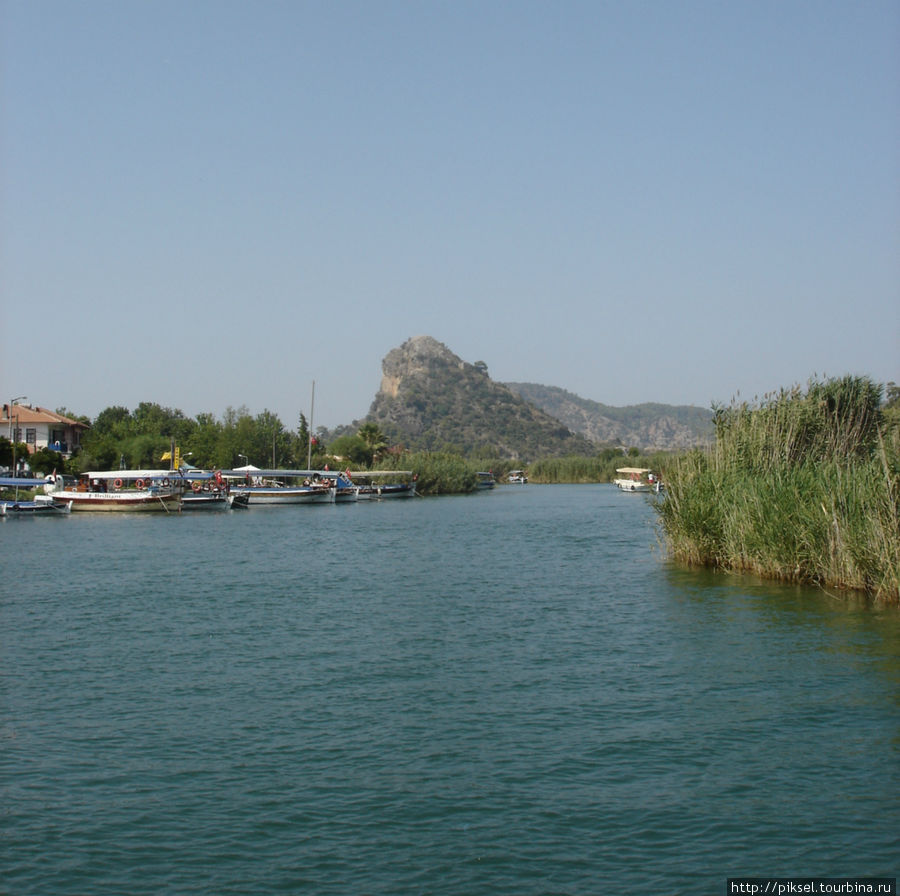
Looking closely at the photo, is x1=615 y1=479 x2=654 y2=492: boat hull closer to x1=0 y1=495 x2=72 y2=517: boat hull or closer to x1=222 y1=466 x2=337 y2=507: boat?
x1=222 y1=466 x2=337 y2=507: boat

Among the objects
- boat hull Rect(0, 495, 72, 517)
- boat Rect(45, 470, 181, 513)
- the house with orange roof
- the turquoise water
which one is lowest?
the turquoise water

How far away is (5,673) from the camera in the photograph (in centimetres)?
2027

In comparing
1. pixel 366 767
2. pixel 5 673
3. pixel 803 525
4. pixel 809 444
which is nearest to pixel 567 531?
pixel 809 444

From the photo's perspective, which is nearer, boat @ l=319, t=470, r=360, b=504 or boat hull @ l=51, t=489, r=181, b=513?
boat hull @ l=51, t=489, r=181, b=513

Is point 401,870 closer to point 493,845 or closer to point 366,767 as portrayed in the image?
point 493,845

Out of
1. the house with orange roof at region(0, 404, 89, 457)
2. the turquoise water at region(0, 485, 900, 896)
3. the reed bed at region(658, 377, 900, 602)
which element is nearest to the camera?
the turquoise water at region(0, 485, 900, 896)

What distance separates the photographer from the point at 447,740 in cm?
1562

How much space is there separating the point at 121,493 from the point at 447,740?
227 ft

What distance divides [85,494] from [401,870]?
241 feet

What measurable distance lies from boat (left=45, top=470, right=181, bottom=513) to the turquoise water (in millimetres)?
49076

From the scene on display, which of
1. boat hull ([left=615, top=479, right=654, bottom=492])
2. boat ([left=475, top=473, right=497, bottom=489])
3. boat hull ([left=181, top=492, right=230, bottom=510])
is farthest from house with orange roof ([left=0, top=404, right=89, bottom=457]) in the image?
boat hull ([left=615, top=479, right=654, bottom=492])

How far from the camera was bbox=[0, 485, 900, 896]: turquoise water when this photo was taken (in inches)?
445

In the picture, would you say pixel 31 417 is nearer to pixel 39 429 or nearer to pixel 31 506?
pixel 39 429

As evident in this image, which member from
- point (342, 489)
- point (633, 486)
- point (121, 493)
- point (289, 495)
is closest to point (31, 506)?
point (121, 493)
